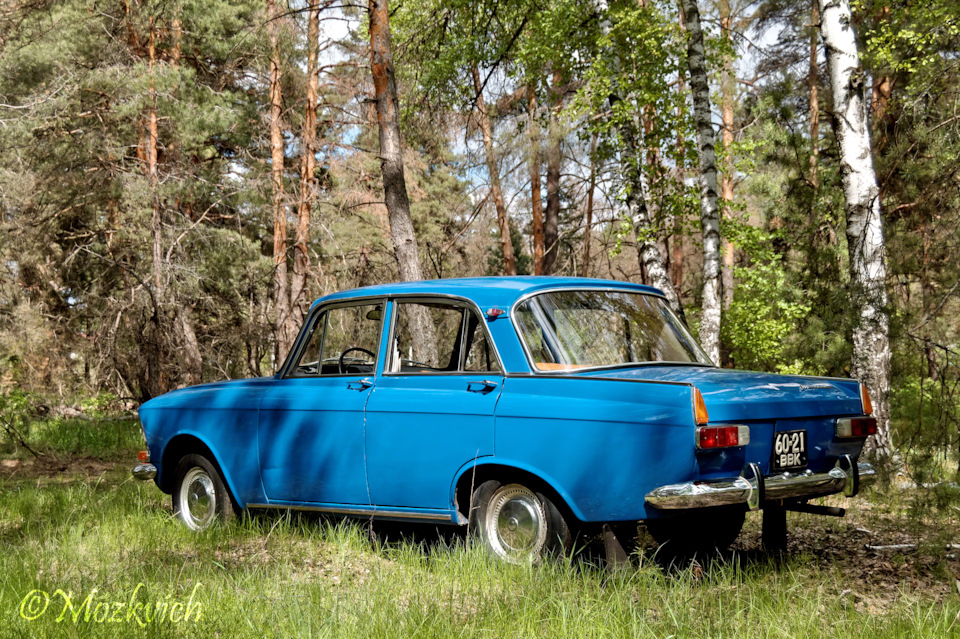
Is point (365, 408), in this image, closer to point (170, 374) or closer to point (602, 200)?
point (170, 374)

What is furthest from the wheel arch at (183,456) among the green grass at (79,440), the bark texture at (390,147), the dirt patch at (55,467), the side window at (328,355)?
the green grass at (79,440)

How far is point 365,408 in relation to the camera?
5.71m

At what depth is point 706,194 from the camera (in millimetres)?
13156

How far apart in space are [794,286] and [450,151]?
47.8 ft

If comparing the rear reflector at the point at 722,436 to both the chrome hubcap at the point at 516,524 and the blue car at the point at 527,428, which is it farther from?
the chrome hubcap at the point at 516,524

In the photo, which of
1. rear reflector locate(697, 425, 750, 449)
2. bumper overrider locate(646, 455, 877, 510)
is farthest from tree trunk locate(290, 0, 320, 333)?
rear reflector locate(697, 425, 750, 449)

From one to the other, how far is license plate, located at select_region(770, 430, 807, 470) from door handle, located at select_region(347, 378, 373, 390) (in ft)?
8.22

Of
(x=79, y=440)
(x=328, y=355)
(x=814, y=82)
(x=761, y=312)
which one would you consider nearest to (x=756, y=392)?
(x=328, y=355)

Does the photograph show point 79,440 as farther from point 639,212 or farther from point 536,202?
point 536,202

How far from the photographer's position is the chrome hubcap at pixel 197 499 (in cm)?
669

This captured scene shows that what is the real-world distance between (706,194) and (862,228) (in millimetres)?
4659

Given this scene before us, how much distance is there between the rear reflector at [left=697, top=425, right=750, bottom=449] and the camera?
4.33m

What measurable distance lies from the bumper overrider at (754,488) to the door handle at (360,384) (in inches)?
83.6

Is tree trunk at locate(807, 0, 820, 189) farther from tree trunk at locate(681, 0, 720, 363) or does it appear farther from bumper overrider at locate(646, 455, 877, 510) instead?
bumper overrider at locate(646, 455, 877, 510)
